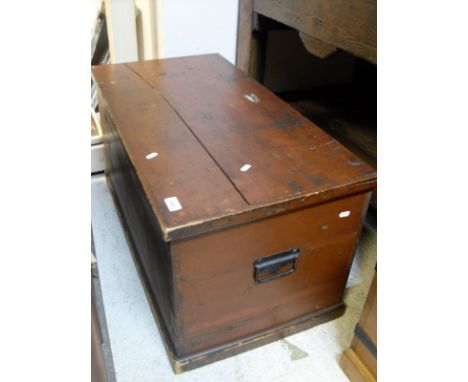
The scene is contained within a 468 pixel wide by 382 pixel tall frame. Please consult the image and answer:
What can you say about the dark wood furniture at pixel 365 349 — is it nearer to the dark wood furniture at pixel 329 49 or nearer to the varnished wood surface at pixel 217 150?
the varnished wood surface at pixel 217 150

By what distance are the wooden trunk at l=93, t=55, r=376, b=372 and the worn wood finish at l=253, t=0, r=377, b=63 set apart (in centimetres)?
26

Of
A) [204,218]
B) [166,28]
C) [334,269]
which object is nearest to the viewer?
[204,218]

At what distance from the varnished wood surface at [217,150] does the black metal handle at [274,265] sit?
5.9 inches

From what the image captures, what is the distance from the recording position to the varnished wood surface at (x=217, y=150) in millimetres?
843

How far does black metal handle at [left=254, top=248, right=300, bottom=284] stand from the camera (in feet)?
A: 3.12

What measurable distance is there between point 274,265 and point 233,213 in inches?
8.8

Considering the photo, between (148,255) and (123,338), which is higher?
(148,255)

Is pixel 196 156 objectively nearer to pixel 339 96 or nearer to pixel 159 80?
pixel 159 80

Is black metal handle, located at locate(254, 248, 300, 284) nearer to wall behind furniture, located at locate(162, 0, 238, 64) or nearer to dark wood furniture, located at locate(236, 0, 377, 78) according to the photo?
dark wood furniture, located at locate(236, 0, 377, 78)

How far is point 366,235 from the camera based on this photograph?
153cm

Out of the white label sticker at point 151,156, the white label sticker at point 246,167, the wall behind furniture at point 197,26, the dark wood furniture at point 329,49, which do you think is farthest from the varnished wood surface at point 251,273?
the wall behind furniture at point 197,26

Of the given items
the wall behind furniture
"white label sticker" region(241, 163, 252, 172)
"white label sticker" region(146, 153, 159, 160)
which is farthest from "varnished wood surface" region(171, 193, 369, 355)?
the wall behind furniture

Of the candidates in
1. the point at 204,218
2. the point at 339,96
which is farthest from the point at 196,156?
the point at 339,96
